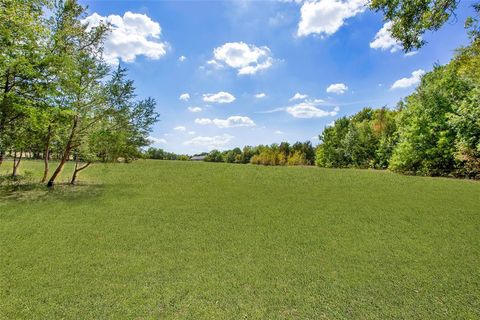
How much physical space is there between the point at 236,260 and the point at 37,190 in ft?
29.4

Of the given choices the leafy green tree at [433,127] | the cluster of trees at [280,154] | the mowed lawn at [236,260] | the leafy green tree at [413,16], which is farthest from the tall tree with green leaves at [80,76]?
the cluster of trees at [280,154]

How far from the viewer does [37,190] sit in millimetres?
9070

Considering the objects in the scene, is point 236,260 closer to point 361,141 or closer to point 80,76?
point 80,76

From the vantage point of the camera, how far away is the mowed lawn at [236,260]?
2.91 metres

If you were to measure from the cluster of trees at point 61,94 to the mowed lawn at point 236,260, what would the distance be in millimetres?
2743

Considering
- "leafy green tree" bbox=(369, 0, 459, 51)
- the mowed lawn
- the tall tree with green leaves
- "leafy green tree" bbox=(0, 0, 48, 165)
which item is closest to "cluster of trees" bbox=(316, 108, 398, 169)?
the mowed lawn

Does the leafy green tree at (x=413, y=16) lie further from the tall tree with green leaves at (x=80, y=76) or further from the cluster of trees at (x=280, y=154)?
the cluster of trees at (x=280, y=154)

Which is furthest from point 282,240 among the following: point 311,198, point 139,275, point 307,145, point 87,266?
point 307,145

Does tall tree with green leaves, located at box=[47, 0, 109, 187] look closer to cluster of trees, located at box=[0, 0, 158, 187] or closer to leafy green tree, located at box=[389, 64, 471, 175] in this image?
cluster of trees, located at box=[0, 0, 158, 187]

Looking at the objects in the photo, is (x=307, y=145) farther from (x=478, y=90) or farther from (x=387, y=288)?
(x=387, y=288)

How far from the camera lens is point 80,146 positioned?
33.8ft

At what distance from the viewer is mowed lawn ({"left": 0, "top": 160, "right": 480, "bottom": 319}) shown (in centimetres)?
291

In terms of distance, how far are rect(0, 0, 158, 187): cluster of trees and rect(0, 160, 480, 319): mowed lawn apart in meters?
2.74

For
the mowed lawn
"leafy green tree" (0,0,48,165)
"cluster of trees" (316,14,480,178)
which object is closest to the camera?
the mowed lawn
